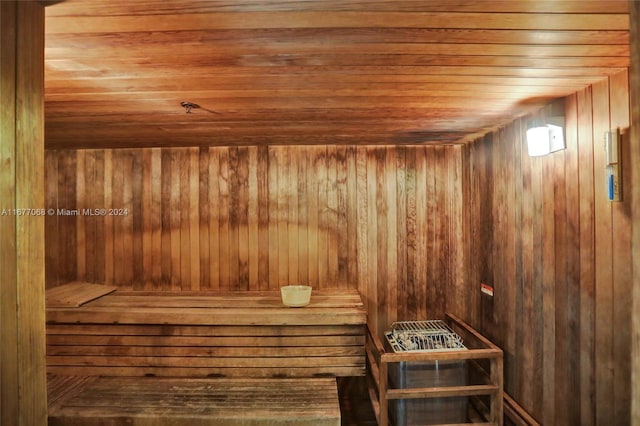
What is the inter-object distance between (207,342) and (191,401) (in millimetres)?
447

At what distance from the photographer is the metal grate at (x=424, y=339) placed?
9.62 feet

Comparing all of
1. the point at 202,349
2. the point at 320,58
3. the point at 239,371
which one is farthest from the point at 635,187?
the point at 202,349

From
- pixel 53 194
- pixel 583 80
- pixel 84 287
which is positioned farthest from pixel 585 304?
pixel 53 194

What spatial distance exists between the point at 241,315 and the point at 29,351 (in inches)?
69.1

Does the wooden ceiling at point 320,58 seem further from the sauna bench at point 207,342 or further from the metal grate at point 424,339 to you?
the metal grate at point 424,339

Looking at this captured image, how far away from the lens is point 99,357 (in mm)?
2818

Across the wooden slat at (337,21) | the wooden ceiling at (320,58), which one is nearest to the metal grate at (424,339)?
the wooden ceiling at (320,58)

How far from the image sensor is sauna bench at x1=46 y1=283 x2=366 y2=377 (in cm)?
277

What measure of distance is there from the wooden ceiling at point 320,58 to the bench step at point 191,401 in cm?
216

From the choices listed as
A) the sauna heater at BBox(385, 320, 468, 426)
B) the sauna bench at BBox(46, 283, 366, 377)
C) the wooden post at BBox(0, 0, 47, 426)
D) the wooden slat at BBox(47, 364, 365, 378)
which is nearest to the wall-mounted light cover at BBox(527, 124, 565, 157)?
the sauna heater at BBox(385, 320, 468, 426)

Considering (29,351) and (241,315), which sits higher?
(29,351)

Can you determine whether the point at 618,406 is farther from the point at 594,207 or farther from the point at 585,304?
the point at 594,207

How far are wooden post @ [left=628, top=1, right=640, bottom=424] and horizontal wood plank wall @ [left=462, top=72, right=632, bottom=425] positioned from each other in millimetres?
925

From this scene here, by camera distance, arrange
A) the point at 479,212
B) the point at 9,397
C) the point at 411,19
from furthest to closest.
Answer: the point at 479,212, the point at 411,19, the point at 9,397
